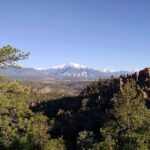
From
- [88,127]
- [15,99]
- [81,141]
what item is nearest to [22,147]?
[15,99]

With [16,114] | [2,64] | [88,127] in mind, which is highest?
[2,64]

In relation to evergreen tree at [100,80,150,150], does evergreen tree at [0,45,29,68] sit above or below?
above

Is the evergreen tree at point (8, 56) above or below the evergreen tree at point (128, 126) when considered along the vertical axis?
above

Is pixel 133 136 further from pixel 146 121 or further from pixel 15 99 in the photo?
pixel 15 99

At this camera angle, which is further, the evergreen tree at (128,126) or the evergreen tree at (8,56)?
the evergreen tree at (128,126)

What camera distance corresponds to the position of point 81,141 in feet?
363

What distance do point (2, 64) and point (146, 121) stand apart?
43.0 meters

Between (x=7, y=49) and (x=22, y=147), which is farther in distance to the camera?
(x=22, y=147)

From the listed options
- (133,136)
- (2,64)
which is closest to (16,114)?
(2,64)

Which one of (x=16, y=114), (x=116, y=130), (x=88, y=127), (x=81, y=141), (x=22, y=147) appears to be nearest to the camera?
(x=16, y=114)

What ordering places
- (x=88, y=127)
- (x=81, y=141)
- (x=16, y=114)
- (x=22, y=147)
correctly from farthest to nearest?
(x=88, y=127) → (x=81, y=141) → (x=22, y=147) → (x=16, y=114)

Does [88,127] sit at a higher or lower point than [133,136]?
lower

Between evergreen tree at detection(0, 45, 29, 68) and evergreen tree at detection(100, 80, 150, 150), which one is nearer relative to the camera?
evergreen tree at detection(0, 45, 29, 68)

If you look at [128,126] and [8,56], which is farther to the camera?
[128,126]
